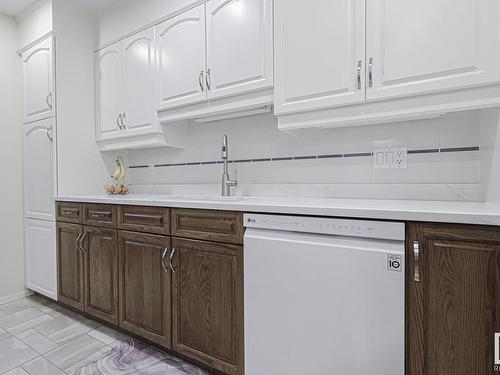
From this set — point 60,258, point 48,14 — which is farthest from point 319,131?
point 48,14

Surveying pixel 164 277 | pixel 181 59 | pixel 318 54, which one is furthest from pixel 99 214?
pixel 318 54

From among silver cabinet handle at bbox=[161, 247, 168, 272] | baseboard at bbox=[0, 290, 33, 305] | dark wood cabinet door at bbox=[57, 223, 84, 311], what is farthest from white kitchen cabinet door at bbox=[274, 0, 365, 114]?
baseboard at bbox=[0, 290, 33, 305]

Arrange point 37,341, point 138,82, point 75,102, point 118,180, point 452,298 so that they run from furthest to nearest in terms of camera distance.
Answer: point 118,180, point 75,102, point 138,82, point 37,341, point 452,298

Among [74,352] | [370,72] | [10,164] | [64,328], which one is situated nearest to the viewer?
[370,72]

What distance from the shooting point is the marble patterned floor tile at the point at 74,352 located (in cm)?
180

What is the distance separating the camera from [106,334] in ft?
6.92

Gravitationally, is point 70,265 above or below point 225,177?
below

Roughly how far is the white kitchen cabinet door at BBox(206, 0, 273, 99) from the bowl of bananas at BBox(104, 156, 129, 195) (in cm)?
119

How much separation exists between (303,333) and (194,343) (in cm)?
67

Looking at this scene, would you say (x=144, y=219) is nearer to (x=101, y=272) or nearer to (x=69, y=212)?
(x=101, y=272)

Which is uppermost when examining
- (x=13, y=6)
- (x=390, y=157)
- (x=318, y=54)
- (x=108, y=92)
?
(x=13, y=6)

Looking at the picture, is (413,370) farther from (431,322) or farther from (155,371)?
(155,371)

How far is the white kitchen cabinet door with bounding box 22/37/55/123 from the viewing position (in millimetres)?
2486

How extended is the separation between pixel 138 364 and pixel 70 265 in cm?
103
